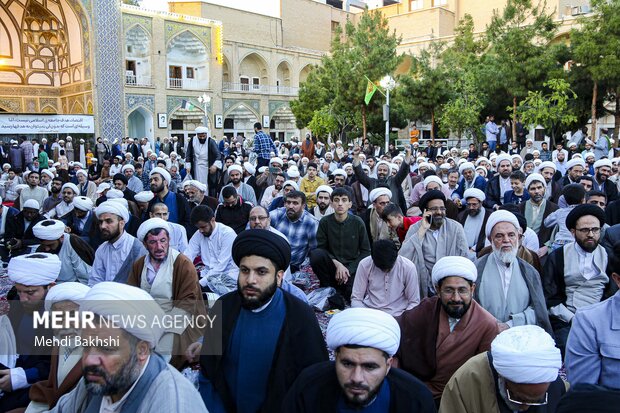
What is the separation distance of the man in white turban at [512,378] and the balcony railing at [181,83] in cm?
2414

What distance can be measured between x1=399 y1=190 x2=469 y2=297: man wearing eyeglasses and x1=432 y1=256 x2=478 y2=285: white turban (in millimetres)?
1288

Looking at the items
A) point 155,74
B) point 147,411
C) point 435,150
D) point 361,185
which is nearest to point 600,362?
point 147,411

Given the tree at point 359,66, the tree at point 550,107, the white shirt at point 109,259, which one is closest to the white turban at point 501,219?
the white shirt at point 109,259

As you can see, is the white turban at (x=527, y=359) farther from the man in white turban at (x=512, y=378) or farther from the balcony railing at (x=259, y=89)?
the balcony railing at (x=259, y=89)

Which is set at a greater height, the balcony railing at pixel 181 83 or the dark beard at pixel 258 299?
the balcony railing at pixel 181 83

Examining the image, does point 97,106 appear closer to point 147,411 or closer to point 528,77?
point 528,77

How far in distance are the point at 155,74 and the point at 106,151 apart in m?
8.24

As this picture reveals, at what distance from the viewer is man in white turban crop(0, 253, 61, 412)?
2449 mm

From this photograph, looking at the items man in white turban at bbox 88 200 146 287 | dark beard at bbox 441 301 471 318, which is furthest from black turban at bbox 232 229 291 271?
man in white turban at bbox 88 200 146 287

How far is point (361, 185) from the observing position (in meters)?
6.98

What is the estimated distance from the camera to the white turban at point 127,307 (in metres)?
1.72

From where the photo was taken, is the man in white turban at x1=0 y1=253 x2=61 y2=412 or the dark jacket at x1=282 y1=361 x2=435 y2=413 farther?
the man in white turban at x1=0 y1=253 x2=61 y2=412

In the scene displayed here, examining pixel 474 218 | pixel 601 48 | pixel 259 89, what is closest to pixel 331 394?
pixel 474 218

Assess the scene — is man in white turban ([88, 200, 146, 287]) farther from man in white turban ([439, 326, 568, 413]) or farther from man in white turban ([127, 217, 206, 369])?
man in white turban ([439, 326, 568, 413])
